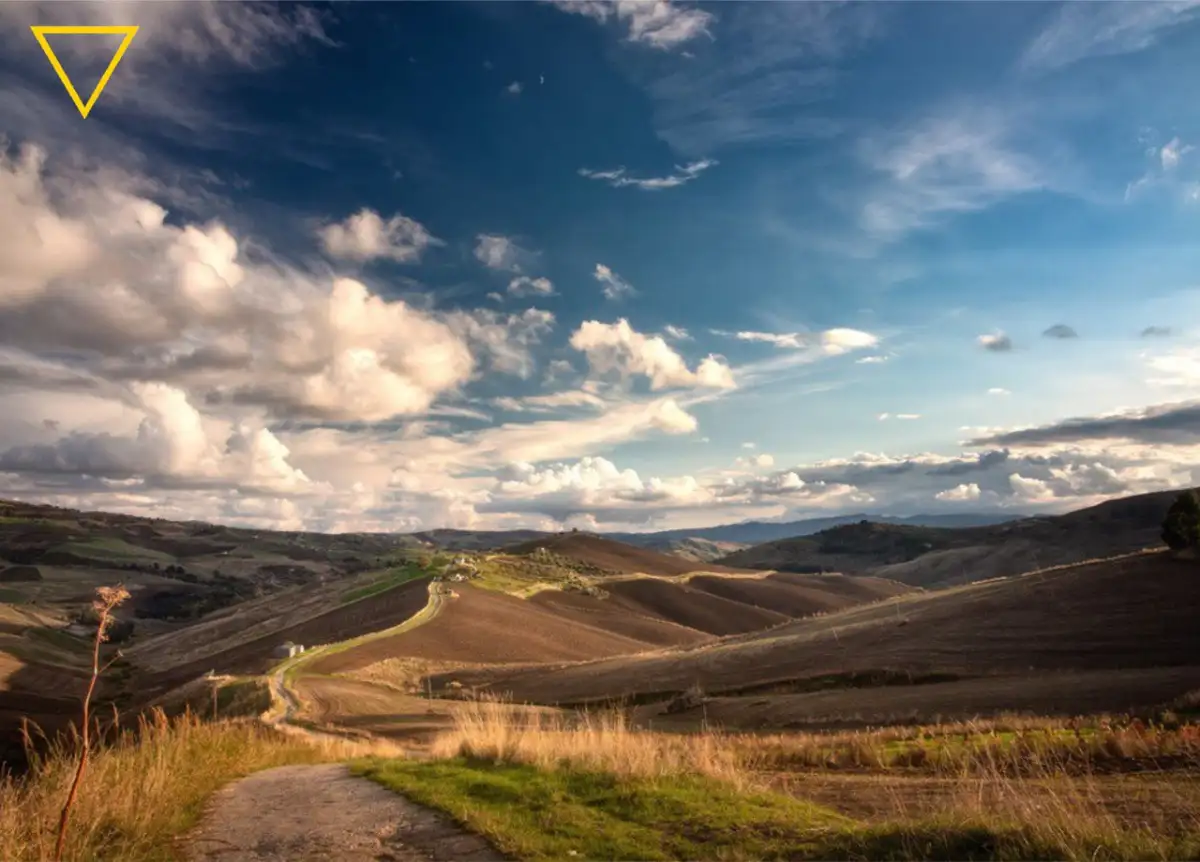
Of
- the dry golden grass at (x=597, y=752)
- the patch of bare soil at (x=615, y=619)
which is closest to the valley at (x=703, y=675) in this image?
the dry golden grass at (x=597, y=752)

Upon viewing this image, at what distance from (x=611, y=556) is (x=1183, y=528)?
135m

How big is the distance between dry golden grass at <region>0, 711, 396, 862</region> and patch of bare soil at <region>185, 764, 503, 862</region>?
392 mm

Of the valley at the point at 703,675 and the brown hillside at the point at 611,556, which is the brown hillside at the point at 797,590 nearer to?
the valley at the point at 703,675

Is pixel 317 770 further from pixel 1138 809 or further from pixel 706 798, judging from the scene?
pixel 1138 809

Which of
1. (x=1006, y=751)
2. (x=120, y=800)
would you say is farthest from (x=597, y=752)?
(x=1006, y=751)

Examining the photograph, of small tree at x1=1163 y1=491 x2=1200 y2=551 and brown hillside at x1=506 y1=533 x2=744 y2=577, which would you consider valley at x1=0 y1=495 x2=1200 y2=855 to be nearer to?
small tree at x1=1163 y1=491 x2=1200 y2=551

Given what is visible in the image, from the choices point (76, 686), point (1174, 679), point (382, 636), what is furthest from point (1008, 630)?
point (76, 686)

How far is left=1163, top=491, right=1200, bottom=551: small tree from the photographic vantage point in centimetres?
4562

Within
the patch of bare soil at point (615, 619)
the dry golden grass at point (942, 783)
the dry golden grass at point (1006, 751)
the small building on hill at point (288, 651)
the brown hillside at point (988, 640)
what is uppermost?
the dry golden grass at point (942, 783)

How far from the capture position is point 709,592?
485ft

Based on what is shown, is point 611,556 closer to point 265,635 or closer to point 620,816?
point 265,635

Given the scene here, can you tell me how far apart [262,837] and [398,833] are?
4.89ft

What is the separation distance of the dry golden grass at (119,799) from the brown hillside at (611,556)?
144 meters

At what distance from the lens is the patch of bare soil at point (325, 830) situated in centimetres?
755
